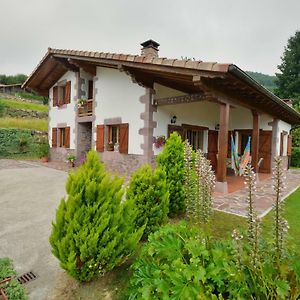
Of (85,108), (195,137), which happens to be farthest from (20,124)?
(195,137)

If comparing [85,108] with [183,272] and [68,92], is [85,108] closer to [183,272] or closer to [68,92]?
[68,92]

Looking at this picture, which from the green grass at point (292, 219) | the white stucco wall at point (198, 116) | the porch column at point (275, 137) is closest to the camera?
the green grass at point (292, 219)

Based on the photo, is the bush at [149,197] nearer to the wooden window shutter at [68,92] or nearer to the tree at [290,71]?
the wooden window shutter at [68,92]

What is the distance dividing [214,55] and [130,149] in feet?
193

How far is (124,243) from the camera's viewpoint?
2.69m

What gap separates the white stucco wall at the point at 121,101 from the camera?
343 inches

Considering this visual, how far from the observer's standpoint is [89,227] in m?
2.47

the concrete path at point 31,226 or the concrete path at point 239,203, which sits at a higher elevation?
the concrete path at point 239,203

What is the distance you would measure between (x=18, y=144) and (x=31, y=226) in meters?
13.3

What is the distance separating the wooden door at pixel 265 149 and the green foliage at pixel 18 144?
12.9 metres

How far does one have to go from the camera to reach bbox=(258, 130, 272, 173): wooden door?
37.3 ft

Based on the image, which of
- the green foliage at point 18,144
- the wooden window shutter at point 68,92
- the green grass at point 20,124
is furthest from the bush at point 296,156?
the green grass at point 20,124

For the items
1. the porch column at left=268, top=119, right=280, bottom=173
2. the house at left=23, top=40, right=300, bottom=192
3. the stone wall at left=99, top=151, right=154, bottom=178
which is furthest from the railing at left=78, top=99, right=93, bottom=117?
the porch column at left=268, top=119, right=280, bottom=173

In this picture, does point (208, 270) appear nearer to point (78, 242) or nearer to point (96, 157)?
point (78, 242)
